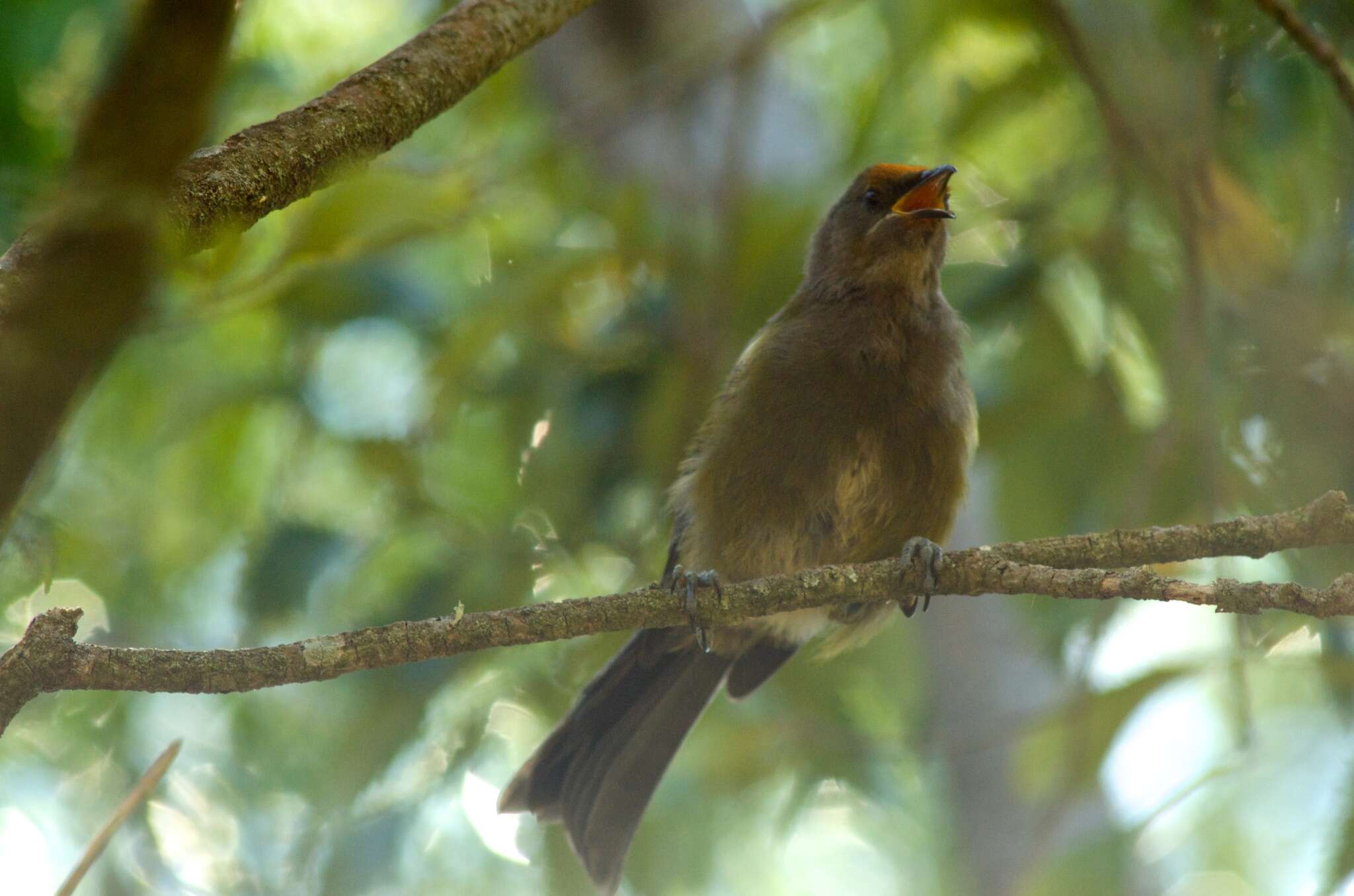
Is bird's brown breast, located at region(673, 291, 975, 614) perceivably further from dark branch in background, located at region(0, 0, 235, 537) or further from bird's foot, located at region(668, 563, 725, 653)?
dark branch in background, located at region(0, 0, 235, 537)

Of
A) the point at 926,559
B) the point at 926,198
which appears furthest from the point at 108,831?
the point at 926,198

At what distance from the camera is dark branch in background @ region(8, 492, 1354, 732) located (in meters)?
2.02

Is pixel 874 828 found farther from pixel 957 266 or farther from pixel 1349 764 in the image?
pixel 1349 764

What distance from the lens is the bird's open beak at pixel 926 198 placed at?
4.20 meters

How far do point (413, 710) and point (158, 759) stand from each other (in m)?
1.64

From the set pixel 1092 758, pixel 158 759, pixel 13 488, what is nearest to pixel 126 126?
pixel 13 488

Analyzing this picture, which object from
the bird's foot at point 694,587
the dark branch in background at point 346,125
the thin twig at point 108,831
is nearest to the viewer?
the dark branch in background at point 346,125

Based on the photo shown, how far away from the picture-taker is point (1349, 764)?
2797 mm

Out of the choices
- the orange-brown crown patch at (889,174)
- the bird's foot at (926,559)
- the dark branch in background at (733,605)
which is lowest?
the dark branch in background at (733,605)

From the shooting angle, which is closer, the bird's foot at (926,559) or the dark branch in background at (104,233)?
the dark branch in background at (104,233)

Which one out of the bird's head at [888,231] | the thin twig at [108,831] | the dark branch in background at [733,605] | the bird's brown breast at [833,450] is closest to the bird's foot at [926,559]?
the dark branch in background at [733,605]

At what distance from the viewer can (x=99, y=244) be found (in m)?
1.03

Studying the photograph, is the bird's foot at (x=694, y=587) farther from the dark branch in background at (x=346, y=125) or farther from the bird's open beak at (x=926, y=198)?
the bird's open beak at (x=926, y=198)

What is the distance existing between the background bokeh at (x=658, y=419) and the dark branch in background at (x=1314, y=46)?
0.73 metres
